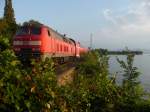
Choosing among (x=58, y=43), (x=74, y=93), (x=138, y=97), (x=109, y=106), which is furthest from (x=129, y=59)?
(x=58, y=43)

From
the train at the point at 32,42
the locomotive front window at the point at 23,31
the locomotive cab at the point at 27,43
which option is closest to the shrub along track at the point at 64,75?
the train at the point at 32,42

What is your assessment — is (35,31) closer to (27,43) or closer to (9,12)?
(27,43)

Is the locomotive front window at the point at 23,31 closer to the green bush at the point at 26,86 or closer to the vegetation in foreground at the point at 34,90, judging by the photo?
the vegetation in foreground at the point at 34,90

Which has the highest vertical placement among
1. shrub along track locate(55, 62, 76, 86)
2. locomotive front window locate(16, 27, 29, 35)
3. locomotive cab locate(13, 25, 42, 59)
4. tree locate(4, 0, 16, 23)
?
tree locate(4, 0, 16, 23)

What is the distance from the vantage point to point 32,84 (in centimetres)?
844

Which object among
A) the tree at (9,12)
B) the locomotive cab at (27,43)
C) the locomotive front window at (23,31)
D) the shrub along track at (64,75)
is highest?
the tree at (9,12)

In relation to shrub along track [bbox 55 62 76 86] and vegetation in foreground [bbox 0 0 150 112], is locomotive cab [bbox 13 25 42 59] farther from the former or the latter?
vegetation in foreground [bbox 0 0 150 112]

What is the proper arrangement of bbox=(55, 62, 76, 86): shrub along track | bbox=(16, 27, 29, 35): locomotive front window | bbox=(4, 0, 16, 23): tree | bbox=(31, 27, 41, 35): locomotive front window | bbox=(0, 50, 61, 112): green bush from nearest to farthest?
bbox=(0, 50, 61, 112): green bush < bbox=(55, 62, 76, 86): shrub along track < bbox=(16, 27, 29, 35): locomotive front window < bbox=(31, 27, 41, 35): locomotive front window < bbox=(4, 0, 16, 23): tree

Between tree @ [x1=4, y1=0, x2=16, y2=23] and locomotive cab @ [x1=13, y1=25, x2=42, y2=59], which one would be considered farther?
tree @ [x1=4, y1=0, x2=16, y2=23]

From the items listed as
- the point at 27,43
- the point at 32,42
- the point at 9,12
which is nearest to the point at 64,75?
the point at 27,43

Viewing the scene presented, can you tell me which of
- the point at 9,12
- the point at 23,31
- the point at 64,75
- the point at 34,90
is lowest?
the point at 64,75

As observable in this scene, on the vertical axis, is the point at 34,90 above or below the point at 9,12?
below

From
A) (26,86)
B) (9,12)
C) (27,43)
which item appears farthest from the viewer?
(9,12)

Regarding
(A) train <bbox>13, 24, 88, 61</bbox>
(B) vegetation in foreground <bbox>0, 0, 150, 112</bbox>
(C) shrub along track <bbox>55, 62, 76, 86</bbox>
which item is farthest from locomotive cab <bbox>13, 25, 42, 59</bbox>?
(B) vegetation in foreground <bbox>0, 0, 150, 112</bbox>
